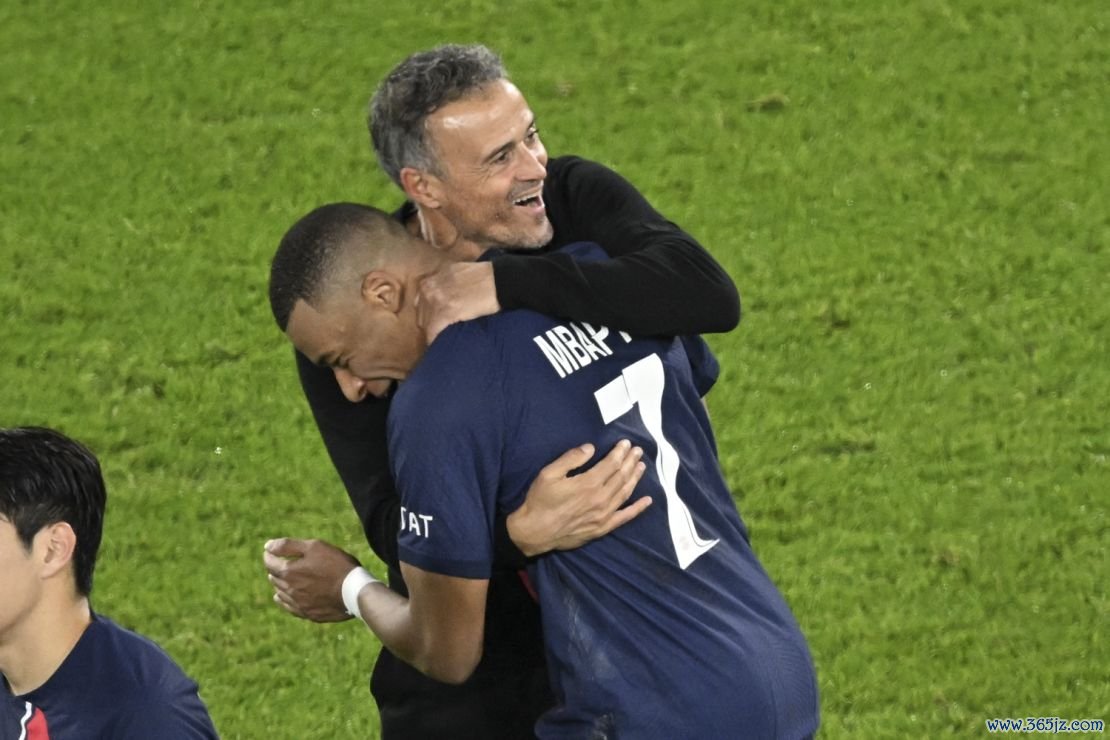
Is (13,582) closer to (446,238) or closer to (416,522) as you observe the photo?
(416,522)

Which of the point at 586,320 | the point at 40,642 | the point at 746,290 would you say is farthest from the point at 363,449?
the point at 746,290

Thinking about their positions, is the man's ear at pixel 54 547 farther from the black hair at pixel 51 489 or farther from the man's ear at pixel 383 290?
the man's ear at pixel 383 290

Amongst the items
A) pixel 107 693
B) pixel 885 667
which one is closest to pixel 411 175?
pixel 107 693

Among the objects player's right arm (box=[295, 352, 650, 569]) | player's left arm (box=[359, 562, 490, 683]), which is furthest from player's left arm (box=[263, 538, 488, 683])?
player's right arm (box=[295, 352, 650, 569])

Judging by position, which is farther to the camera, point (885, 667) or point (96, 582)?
point (96, 582)

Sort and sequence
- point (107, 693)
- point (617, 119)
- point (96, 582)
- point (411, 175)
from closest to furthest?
1. point (107, 693)
2. point (411, 175)
3. point (96, 582)
4. point (617, 119)

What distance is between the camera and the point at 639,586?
3340mm

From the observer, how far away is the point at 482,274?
3.40 m

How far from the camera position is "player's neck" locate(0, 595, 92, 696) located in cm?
334

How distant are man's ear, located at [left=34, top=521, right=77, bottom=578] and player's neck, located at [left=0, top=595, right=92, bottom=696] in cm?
5

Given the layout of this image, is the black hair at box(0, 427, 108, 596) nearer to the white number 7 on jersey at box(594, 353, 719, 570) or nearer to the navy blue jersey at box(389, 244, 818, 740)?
the navy blue jersey at box(389, 244, 818, 740)

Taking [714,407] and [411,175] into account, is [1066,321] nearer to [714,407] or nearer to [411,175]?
[714,407]

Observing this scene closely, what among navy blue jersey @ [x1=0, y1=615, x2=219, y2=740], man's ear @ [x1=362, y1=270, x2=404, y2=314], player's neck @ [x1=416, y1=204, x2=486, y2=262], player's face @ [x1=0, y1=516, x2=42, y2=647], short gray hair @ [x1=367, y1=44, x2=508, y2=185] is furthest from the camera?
player's neck @ [x1=416, y1=204, x2=486, y2=262]

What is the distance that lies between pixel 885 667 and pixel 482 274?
2587 millimetres
